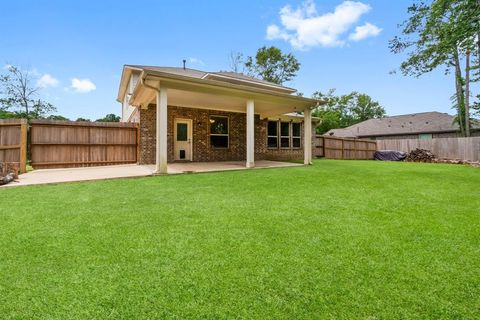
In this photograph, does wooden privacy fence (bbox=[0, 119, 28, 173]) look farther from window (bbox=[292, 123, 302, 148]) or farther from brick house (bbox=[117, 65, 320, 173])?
window (bbox=[292, 123, 302, 148])

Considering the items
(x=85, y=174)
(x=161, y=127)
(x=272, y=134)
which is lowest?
(x=85, y=174)

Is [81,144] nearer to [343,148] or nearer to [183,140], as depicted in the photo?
[183,140]

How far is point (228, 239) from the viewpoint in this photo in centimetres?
273

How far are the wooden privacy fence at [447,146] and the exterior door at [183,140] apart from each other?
15796 millimetres

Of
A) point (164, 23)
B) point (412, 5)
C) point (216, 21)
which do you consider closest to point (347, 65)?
point (412, 5)

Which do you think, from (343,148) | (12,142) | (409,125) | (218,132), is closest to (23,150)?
(12,142)

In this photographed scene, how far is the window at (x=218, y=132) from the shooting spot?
1246cm

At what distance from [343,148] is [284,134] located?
5734mm

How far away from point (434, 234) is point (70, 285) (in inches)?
137

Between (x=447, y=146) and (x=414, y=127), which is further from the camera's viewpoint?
(x=414, y=127)

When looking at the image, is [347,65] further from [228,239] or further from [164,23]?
[228,239]

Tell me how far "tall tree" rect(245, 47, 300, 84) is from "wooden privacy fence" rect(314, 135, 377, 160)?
14.3 m

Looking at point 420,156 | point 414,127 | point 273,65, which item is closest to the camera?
point 420,156

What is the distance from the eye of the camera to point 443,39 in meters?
9.30
